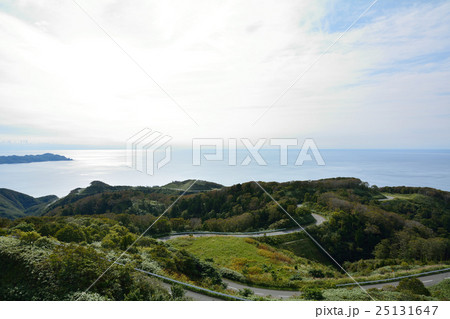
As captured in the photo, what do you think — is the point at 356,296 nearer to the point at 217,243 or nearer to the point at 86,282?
the point at 86,282

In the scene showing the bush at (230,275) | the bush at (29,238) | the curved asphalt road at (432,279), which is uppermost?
the bush at (29,238)

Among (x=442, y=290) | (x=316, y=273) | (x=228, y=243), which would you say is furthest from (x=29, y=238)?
(x=442, y=290)

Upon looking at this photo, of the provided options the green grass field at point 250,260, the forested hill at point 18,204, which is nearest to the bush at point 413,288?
the green grass field at point 250,260

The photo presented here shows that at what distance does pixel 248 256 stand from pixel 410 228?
17627 millimetres

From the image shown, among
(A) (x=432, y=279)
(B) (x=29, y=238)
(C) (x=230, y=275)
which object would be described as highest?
(B) (x=29, y=238)

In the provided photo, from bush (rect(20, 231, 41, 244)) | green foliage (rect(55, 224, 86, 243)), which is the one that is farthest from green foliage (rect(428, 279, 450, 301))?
green foliage (rect(55, 224, 86, 243))

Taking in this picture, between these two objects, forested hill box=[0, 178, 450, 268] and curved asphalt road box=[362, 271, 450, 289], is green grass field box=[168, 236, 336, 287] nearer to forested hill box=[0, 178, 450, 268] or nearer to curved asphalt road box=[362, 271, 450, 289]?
curved asphalt road box=[362, 271, 450, 289]

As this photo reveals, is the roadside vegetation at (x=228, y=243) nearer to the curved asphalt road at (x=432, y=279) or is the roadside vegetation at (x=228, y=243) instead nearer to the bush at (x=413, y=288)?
the bush at (x=413, y=288)

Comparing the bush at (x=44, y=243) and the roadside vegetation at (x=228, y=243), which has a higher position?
the bush at (x=44, y=243)

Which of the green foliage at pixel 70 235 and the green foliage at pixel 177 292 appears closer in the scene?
the green foliage at pixel 177 292

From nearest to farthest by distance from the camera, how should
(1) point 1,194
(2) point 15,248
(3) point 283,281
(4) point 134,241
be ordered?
(2) point 15,248, (3) point 283,281, (4) point 134,241, (1) point 1,194

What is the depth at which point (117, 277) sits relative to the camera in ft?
22.5

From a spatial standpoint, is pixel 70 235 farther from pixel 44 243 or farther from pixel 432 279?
pixel 432 279
